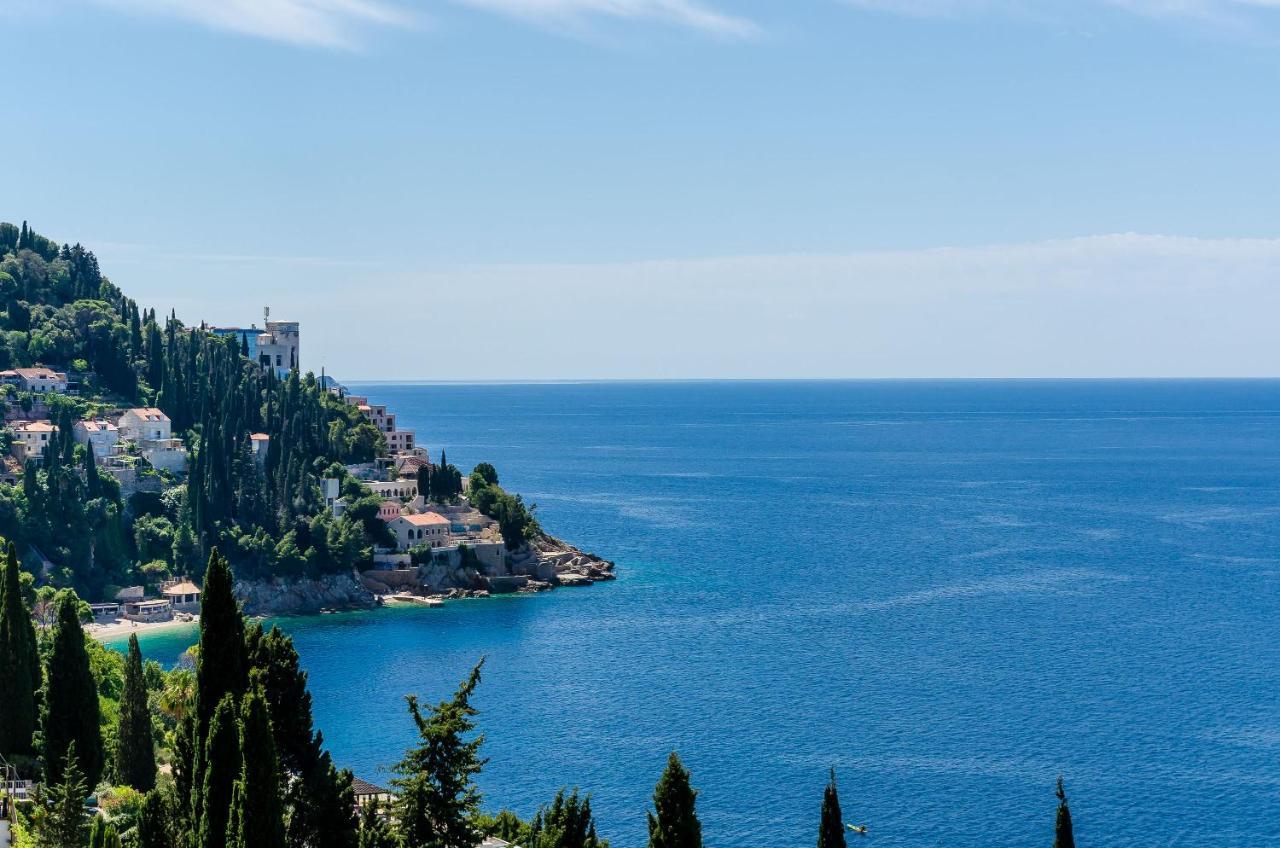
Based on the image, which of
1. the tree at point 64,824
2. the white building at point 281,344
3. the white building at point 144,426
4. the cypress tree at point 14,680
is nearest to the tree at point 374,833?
the tree at point 64,824

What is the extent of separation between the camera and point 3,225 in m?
137

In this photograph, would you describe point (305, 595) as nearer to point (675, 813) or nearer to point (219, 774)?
point (219, 774)

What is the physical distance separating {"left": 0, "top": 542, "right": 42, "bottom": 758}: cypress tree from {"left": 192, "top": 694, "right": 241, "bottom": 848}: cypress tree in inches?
662

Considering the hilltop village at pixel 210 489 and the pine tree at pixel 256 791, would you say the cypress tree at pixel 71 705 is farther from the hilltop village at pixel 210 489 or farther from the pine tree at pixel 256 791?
the hilltop village at pixel 210 489

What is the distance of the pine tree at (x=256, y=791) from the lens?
1046 inches

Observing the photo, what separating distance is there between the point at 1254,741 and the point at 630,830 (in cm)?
2915

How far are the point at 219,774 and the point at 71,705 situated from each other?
15630mm

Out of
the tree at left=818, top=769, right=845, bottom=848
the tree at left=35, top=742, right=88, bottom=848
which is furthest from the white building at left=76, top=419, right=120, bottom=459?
the tree at left=818, top=769, right=845, bottom=848

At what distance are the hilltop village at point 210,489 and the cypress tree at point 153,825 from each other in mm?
55260

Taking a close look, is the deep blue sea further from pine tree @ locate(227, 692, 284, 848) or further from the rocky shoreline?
pine tree @ locate(227, 692, 284, 848)

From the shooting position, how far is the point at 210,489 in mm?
96625

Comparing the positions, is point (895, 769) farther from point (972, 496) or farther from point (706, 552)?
point (972, 496)

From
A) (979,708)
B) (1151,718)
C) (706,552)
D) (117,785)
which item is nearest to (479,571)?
(706,552)

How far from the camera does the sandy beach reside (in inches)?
3253
